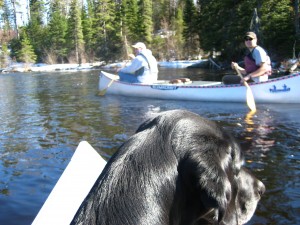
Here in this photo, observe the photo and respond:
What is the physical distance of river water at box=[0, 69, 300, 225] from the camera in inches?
182

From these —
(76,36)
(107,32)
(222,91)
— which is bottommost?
(222,91)

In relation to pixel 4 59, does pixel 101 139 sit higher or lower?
lower

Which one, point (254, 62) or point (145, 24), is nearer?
point (254, 62)

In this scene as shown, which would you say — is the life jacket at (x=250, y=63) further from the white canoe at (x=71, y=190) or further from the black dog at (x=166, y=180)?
the black dog at (x=166, y=180)

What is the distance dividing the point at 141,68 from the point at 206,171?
40.6ft

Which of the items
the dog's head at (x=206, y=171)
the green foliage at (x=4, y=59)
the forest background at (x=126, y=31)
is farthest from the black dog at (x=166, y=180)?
the green foliage at (x=4, y=59)

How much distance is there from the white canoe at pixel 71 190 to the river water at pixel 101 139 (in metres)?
1.02

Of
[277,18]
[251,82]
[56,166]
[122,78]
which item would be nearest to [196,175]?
[56,166]

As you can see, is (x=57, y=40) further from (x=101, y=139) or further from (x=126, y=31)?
(x=101, y=139)

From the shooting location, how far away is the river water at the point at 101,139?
4617 mm

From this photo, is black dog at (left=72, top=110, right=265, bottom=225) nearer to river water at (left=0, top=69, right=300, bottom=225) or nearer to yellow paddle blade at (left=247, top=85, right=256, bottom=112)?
river water at (left=0, top=69, right=300, bottom=225)

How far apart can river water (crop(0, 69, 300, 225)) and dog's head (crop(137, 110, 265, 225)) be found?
2462 mm

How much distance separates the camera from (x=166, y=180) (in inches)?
57.9

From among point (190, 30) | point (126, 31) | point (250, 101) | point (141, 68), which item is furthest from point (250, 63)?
point (126, 31)
